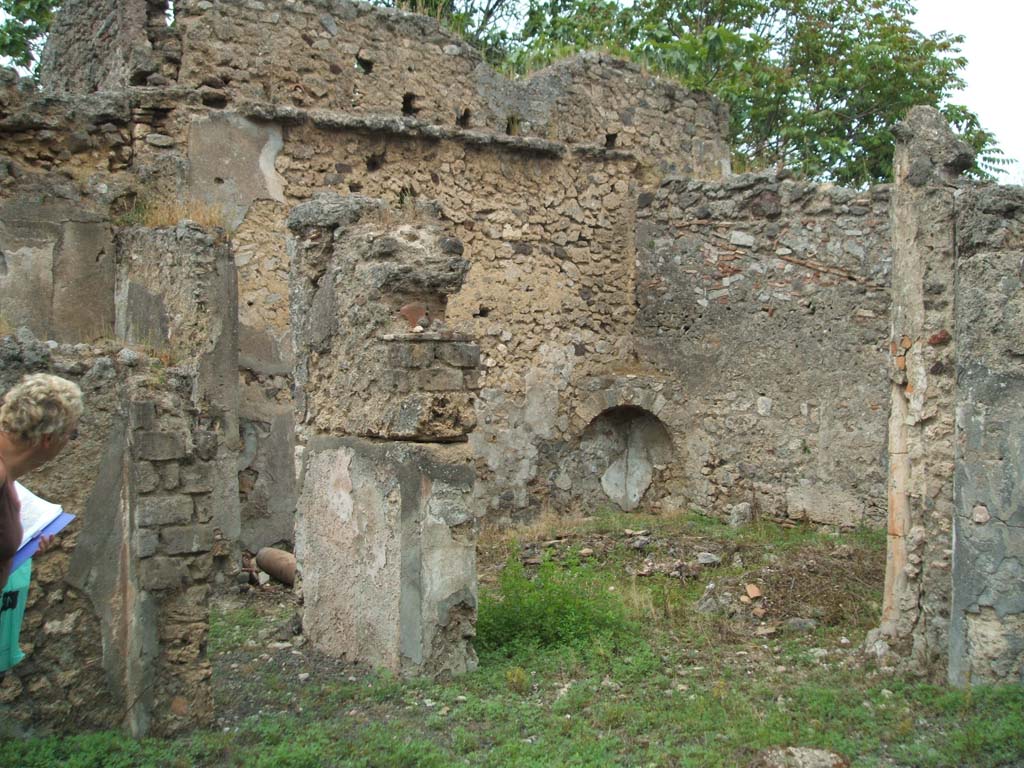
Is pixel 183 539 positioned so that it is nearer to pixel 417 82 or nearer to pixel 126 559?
pixel 126 559

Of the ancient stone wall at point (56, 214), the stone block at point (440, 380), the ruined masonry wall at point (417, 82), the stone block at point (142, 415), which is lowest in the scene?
the stone block at point (142, 415)

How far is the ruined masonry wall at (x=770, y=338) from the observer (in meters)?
9.70

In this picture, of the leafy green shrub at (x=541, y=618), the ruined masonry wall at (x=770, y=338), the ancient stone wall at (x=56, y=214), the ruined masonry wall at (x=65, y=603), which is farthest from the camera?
the ruined masonry wall at (x=770, y=338)

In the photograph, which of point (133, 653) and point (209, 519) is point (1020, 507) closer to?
point (209, 519)

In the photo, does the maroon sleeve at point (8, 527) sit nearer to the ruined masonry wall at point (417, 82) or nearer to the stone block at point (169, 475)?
the stone block at point (169, 475)

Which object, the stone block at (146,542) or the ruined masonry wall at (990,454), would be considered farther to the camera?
the ruined masonry wall at (990,454)

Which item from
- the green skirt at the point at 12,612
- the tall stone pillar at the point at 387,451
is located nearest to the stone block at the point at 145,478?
the green skirt at the point at 12,612

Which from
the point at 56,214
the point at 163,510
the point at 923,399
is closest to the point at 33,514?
the point at 163,510

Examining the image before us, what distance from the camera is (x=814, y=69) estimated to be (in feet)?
60.1

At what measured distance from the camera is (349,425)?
6.09 metres

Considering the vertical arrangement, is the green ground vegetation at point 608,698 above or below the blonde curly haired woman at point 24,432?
below

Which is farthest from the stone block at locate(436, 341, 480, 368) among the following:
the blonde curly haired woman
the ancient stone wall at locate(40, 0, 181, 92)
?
the ancient stone wall at locate(40, 0, 181, 92)

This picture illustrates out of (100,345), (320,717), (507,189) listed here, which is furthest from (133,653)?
(507,189)

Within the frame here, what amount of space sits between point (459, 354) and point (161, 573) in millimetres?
2030
